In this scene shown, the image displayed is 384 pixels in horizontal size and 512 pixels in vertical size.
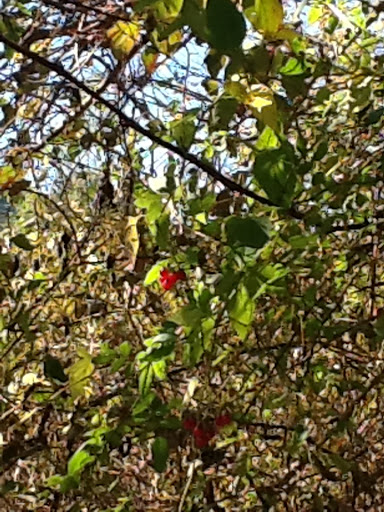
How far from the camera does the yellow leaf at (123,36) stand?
1.02 metres

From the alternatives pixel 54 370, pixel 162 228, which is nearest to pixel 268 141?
pixel 162 228

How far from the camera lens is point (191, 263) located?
1.08 m

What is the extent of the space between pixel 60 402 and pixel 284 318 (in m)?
0.40

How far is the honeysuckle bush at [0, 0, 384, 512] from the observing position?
958mm

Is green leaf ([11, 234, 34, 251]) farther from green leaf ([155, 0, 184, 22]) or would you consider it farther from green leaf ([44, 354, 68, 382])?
green leaf ([155, 0, 184, 22])

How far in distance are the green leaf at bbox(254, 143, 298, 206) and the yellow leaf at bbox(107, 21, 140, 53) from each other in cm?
29

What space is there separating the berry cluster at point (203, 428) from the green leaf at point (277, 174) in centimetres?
40

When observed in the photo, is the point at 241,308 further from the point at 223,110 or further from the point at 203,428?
the point at 203,428

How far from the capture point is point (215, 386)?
1309 mm

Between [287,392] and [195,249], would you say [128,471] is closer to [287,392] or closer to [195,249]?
[287,392]

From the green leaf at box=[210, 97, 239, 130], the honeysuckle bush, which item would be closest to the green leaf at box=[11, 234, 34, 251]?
the honeysuckle bush

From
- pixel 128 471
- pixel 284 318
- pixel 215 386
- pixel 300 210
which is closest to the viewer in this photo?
pixel 300 210

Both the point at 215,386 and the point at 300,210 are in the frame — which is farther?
the point at 215,386

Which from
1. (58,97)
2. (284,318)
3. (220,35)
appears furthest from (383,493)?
(220,35)
